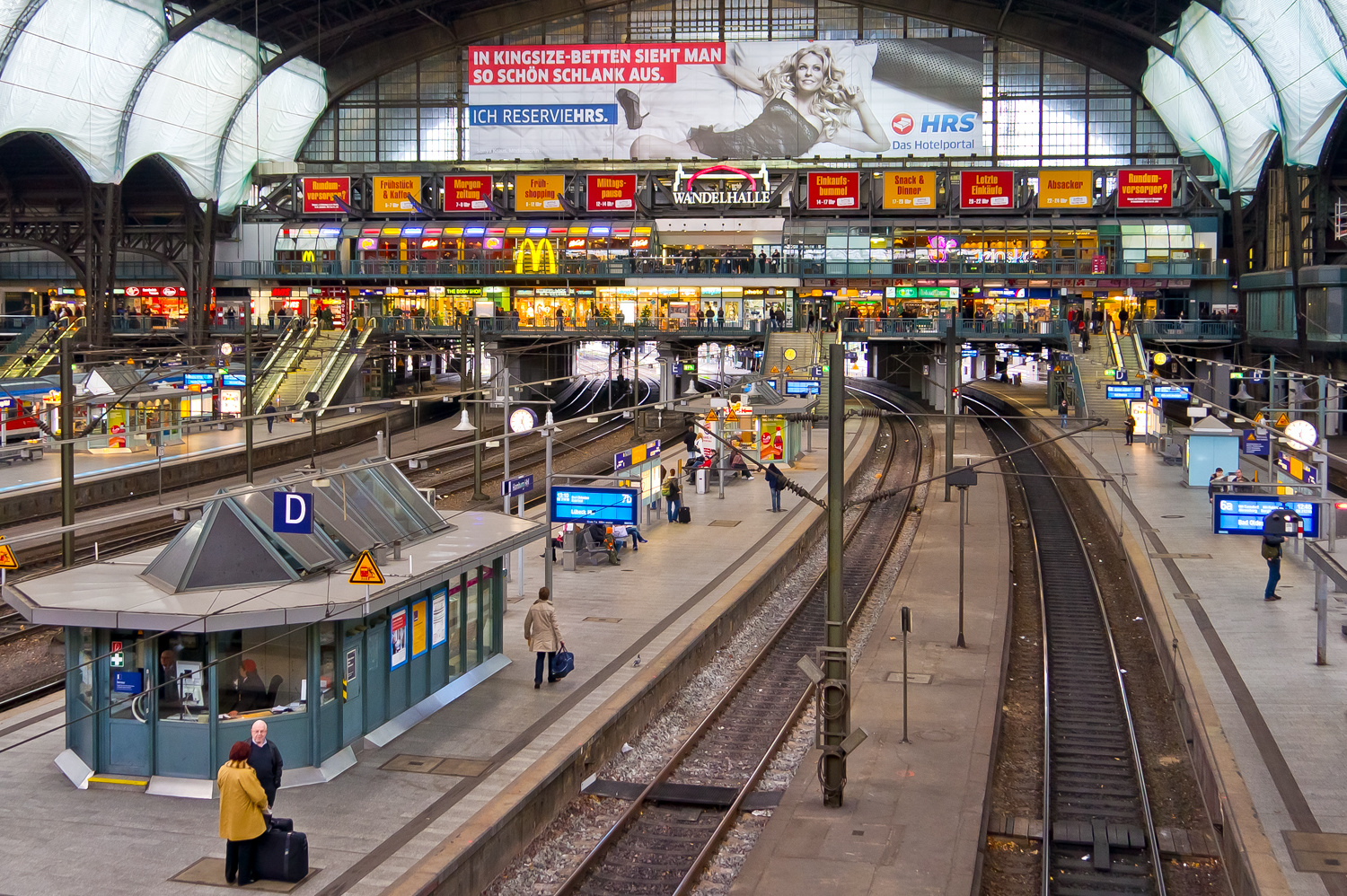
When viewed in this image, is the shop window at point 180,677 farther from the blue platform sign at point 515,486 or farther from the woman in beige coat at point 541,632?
the blue platform sign at point 515,486

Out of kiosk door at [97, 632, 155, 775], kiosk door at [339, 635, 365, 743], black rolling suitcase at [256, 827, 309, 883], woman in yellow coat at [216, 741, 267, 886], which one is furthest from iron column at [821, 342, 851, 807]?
kiosk door at [97, 632, 155, 775]

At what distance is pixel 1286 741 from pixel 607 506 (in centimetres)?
1139

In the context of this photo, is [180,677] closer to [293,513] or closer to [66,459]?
[293,513]

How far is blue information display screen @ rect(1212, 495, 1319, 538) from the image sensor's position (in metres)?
22.3

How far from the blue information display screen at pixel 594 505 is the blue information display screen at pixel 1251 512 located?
401 inches

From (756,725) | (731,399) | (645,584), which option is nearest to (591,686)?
(756,725)

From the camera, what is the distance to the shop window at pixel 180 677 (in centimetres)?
1279

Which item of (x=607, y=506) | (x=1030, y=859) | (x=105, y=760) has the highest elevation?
(x=607, y=506)

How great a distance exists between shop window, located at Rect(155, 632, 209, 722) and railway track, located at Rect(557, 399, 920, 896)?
4.15 metres

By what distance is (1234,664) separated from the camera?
61.6ft

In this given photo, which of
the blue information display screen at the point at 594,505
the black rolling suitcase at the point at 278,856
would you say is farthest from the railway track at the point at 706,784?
the blue information display screen at the point at 594,505

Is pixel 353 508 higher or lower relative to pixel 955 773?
higher

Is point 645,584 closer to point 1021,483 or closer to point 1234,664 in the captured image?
point 1234,664

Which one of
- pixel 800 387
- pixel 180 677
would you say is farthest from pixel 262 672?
pixel 800 387
